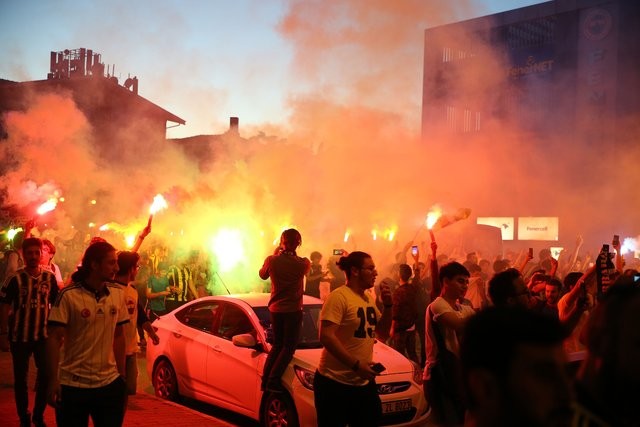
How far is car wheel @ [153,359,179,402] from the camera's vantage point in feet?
27.4

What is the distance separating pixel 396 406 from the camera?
682 cm

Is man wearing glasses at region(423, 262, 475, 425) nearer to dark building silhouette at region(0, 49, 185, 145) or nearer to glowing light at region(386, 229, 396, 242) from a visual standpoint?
glowing light at region(386, 229, 396, 242)

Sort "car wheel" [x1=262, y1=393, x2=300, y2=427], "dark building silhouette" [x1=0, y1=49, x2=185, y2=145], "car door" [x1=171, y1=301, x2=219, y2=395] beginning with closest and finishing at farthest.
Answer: "car wheel" [x1=262, y1=393, x2=300, y2=427]
"car door" [x1=171, y1=301, x2=219, y2=395]
"dark building silhouette" [x1=0, y1=49, x2=185, y2=145]

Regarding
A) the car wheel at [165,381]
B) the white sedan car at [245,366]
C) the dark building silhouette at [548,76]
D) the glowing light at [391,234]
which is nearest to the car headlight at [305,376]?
the white sedan car at [245,366]

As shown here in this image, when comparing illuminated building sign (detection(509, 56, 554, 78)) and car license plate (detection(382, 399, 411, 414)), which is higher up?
illuminated building sign (detection(509, 56, 554, 78))

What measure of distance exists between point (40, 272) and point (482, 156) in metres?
28.5

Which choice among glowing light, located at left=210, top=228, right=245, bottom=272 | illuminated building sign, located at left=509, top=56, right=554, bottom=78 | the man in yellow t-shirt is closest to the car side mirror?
the man in yellow t-shirt

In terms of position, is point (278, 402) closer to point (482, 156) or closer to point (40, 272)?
point (40, 272)

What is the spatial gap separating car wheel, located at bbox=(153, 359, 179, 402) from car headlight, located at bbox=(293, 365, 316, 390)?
222cm

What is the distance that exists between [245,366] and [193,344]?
1.07m

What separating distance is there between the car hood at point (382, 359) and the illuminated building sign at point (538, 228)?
31.7 meters

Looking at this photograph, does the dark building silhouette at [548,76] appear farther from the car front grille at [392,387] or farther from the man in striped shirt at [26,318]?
the man in striped shirt at [26,318]

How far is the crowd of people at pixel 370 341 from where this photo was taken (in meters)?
1.79

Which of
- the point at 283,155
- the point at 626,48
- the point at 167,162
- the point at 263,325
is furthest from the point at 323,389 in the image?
the point at 626,48
